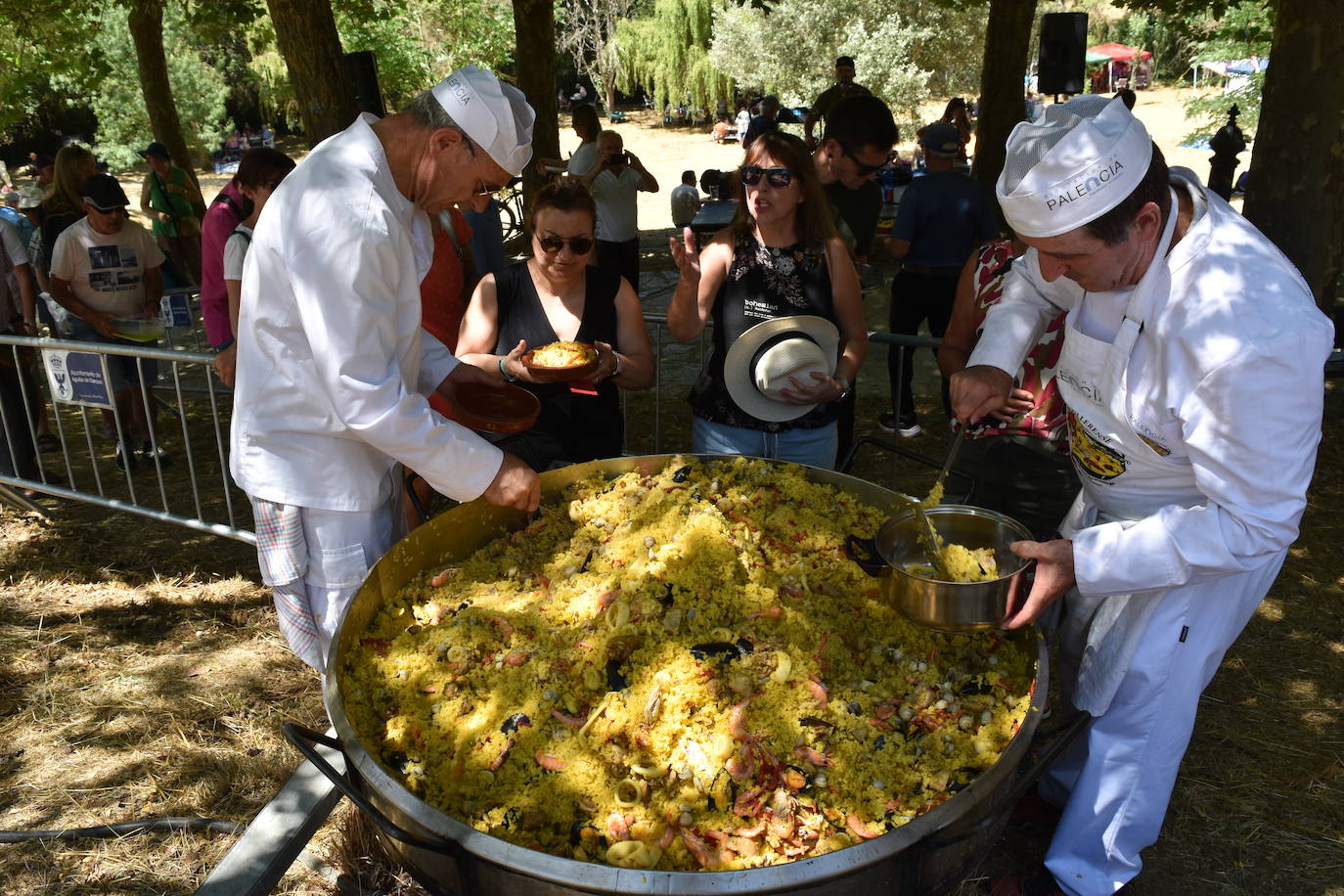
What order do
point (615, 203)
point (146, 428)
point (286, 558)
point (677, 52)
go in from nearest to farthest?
point (286, 558) → point (146, 428) → point (615, 203) → point (677, 52)

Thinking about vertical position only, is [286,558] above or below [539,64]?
below

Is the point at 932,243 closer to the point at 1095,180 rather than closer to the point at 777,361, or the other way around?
the point at 777,361

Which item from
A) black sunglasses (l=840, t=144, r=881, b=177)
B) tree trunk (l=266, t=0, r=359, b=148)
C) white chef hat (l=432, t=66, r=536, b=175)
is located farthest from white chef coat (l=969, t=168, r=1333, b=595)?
tree trunk (l=266, t=0, r=359, b=148)

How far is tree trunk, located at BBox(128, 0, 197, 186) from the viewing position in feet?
41.8

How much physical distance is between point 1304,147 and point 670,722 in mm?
5686

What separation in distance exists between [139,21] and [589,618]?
13.9m

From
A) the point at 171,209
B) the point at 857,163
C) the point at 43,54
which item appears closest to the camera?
the point at 857,163

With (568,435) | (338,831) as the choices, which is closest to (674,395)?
(568,435)

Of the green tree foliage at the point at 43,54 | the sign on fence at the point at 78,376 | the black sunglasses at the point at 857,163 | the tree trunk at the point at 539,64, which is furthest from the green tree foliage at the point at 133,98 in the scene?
the black sunglasses at the point at 857,163

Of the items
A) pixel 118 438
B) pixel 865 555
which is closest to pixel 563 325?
pixel 865 555

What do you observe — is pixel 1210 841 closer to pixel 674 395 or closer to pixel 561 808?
pixel 561 808

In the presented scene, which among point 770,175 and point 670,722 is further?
point 770,175

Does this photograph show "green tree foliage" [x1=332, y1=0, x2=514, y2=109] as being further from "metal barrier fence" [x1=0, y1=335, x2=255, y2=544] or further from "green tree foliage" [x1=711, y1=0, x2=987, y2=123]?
"metal barrier fence" [x1=0, y1=335, x2=255, y2=544]

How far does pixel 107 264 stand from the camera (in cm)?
615
